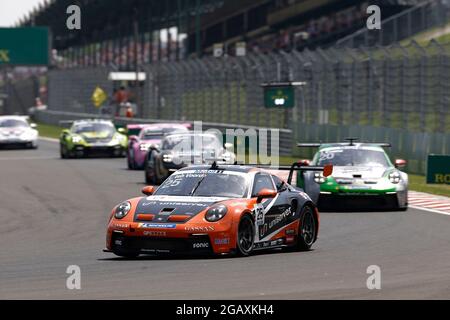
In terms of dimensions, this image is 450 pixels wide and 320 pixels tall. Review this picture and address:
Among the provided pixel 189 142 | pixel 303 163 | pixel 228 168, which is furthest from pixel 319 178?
pixel 189 142

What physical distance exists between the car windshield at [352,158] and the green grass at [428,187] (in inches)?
141

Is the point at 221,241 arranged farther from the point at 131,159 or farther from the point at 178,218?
the point at 131,159

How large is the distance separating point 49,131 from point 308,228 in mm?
55295

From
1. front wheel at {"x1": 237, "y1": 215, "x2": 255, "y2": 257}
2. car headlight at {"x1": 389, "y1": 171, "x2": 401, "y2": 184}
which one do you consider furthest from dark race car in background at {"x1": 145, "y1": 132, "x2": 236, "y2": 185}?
front wheel at {"x1": 237, "y1": 215, "x2": 255, "y2": 257}

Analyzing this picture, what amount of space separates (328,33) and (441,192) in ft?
142

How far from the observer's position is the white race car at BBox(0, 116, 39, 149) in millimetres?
47844

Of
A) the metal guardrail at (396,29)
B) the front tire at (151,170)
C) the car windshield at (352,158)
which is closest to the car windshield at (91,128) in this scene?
the front tire at (151,170)

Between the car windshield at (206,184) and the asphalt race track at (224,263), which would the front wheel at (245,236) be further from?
the car windshield at (206,184)

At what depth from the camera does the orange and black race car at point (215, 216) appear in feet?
47.9

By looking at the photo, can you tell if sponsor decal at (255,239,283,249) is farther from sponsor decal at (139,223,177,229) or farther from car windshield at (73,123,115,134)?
car windshield at (73,123,115,134)

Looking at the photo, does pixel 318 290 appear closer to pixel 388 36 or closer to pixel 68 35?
pixel 388 36

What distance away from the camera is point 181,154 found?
29125 mm

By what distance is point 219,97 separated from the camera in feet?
169
